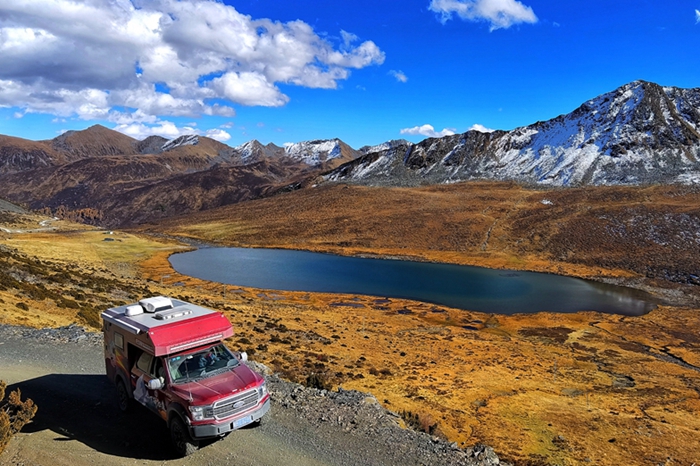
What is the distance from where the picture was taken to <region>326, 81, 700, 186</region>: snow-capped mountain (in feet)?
391

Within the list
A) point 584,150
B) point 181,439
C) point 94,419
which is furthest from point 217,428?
point 584,150

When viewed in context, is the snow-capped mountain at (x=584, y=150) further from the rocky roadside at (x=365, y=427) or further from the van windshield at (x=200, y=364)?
the van windshield at (x=200, y=364)

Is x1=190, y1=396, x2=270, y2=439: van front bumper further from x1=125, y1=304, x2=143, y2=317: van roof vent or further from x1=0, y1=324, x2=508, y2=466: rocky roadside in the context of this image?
x1=125, y1=304, x2=143, y2=317: van roof vent

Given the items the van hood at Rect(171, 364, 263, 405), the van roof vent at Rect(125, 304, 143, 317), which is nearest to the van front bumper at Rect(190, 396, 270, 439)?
the van hood at Rect(171, 364, 263, 405)

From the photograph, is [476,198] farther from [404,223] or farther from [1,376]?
[1,376]

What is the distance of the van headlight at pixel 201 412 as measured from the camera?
9.30 metres

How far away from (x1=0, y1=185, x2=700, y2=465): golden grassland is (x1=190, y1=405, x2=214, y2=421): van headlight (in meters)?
8.01

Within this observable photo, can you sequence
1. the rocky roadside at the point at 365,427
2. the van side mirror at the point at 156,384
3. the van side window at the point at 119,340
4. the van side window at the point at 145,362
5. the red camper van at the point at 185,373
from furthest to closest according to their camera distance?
the van side window at the point at 119,340, the rocky roadside at the point at 365,427, the van side window at the point at 145,362, the van side mirror at the point at 156,384, the red camper van at the point at 185,373

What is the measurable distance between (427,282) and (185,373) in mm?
53389

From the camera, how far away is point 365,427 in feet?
38.8

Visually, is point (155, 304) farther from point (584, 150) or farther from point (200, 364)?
point (584, 150)

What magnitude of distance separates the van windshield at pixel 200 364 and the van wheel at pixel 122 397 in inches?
104

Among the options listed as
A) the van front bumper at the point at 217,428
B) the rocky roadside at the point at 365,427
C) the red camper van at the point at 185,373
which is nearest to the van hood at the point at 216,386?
the red camper van at the point at 185,373

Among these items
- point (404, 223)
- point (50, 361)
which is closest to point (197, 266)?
point (404, 223)
